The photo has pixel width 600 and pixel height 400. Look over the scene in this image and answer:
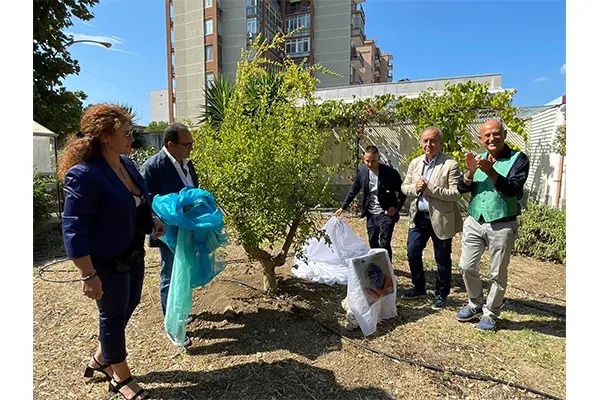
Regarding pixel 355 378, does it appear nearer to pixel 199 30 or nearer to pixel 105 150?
pixel 105 150

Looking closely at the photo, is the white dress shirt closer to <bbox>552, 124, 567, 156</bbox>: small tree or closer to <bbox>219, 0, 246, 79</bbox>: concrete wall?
<bbox>552, 124, 567, 156</bbox>: small tree

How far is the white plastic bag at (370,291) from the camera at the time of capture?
2.95 metres

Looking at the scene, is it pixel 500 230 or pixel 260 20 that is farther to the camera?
pixel 260 20

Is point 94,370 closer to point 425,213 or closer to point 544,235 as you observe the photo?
point 425,213

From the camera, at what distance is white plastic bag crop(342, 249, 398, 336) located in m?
2.95

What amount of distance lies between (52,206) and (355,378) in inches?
254

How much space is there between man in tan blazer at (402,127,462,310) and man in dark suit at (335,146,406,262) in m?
0.39

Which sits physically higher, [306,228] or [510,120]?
[510,120]

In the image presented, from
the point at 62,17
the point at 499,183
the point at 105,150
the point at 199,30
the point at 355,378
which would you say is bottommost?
the point at 355,378

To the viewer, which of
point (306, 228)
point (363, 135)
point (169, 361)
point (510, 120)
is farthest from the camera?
point (363, 135)

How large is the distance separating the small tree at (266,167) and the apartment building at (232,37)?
33117 millimetres

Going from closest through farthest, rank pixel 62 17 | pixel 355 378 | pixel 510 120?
pixel 355 378, pixel 510 120, pixel 62 17

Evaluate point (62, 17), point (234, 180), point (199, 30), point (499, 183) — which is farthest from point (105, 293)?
point (199, 30)

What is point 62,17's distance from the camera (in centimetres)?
1094
